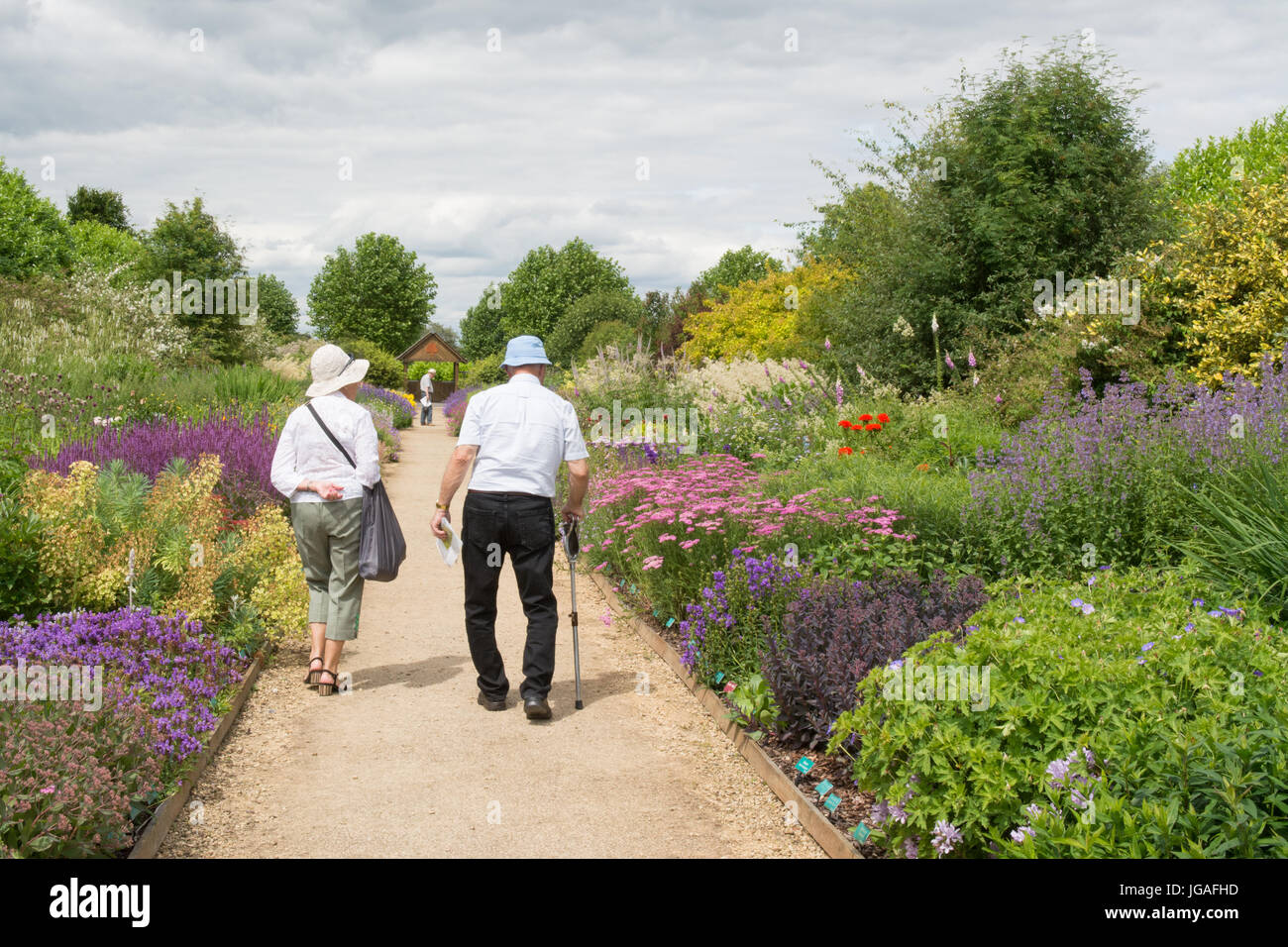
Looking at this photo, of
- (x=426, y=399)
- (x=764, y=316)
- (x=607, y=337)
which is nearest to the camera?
(x=764, y=316)

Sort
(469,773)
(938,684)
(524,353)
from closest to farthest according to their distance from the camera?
1. (938,684)
2. (469,773)
3. (524,353)

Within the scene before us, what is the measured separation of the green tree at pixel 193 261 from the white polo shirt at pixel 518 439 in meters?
19.1

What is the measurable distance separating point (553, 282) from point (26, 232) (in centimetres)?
3070

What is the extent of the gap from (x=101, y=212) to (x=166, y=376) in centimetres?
6144

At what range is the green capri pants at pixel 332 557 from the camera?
6191 mm

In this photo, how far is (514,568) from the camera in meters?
5.74

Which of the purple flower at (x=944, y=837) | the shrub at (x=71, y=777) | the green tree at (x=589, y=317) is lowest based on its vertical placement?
the purple flower at (x=944, y=837)

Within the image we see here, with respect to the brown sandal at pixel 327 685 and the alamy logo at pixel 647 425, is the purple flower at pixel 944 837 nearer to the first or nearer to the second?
the brown sandal at pixel 327 685

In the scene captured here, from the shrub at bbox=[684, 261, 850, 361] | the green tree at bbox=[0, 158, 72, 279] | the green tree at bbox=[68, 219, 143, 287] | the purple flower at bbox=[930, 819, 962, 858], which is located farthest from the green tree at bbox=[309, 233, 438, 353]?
the purple flower at bbox=[930, 819, 962, 858]

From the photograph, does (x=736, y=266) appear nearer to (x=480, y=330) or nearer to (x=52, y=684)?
(x=480, y=330)

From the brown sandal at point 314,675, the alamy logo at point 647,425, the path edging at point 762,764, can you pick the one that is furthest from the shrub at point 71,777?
the alamy logo at point 647,425

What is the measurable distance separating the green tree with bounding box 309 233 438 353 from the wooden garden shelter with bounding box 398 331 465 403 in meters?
1.42

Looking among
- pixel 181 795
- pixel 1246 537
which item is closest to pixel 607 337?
pixel 1246 537

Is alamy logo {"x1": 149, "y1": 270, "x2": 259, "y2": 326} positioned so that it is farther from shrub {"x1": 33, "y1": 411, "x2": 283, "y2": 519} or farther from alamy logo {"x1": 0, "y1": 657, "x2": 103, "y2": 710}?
alamy logo {"x1": 0, "y1": 657, "x2": 103, "y2": 710}
